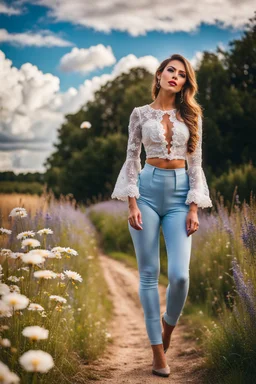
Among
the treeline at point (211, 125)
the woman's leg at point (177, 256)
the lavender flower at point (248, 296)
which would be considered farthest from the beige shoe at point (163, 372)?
the treeline at point (211, 125)

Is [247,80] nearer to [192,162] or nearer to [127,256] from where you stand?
[127,256]

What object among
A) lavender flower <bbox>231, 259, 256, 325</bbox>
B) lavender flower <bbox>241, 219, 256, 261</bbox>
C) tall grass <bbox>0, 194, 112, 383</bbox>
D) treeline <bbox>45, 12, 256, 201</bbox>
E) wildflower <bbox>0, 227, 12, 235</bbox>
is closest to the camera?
tall grass <bbox>0, 194, 112, 383</bbox>

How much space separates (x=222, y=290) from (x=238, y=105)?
521 inches

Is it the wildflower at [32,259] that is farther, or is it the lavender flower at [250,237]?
the lavender flower at [250,237]

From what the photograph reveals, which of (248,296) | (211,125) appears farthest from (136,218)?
(211,125)

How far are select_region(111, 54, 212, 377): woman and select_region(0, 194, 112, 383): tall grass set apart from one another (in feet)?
1.89

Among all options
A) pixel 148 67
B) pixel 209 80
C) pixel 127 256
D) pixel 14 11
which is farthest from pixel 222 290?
pixel 148 67

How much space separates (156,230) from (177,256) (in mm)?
276

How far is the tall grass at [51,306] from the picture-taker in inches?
103

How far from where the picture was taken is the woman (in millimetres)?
3363

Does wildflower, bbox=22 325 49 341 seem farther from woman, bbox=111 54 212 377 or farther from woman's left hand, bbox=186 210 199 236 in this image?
woman's left hand, bbox=186 210 199 236

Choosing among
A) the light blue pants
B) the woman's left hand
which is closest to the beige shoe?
the light blue pants

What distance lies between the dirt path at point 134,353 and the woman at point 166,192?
0.21 meters

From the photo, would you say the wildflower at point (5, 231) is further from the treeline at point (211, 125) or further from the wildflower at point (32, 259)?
the treeline at point (211, 125)
